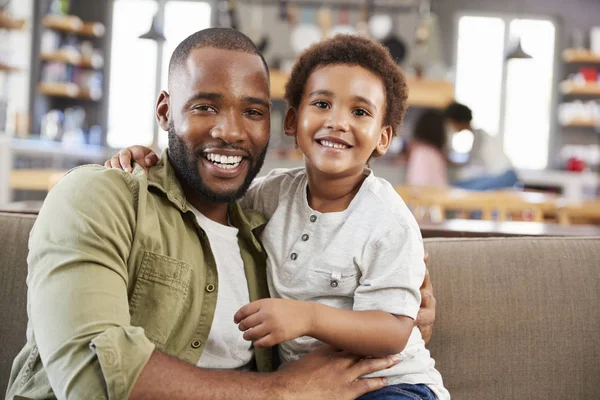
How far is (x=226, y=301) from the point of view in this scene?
1.38 metres

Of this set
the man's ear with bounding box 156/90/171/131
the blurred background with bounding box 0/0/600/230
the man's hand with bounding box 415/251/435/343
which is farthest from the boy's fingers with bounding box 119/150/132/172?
the blurred background with bounding box 0/0/600/230

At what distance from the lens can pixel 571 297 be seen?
1.74 metres

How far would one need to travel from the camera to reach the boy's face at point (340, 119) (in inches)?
55.4

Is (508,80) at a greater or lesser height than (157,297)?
greater

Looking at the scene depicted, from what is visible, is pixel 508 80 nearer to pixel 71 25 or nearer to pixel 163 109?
pixel 71 25

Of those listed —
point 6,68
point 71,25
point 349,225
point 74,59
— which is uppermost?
point 71,25

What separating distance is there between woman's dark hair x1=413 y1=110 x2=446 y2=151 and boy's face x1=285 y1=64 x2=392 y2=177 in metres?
3.85

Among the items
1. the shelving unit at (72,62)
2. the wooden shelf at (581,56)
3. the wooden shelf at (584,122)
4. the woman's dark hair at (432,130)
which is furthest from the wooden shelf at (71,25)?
the wooden shelf at (584,122)

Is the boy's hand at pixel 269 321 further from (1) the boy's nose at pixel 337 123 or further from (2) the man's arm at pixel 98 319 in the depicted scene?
(1) the boy's nose at pixel 337 123

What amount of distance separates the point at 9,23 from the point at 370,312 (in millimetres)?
5269

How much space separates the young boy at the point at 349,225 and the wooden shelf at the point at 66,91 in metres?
6.82

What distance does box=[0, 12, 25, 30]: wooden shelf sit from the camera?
18.1ft

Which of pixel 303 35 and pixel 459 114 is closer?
pixel 459 114

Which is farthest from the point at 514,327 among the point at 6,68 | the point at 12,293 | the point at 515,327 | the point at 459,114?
the point at 6,68
